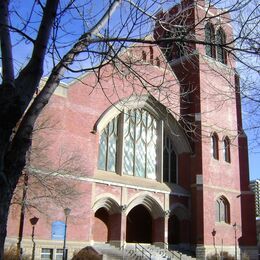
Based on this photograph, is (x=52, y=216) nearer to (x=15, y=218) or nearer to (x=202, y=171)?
(x=15, y=218)

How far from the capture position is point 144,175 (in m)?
28.5

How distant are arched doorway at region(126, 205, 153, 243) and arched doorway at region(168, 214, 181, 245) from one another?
1.51 m

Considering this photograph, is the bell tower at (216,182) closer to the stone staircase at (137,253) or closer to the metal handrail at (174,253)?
the metal handrail at (174,253)

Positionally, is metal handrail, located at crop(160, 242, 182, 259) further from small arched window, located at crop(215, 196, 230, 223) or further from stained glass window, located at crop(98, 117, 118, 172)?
stained glass window, located at crop(98, 117, 118, 172)

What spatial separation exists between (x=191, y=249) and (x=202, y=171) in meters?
5.25

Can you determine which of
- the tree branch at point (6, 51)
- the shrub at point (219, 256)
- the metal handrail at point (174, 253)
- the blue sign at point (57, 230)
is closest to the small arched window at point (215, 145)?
the shrub at point (219, 256)

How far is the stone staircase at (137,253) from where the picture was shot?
922 inches

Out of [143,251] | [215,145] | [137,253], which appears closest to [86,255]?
[137,253]

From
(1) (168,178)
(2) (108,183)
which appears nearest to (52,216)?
(2) (108,183)

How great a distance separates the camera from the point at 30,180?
831 inches

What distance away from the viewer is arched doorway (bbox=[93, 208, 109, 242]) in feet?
84.1

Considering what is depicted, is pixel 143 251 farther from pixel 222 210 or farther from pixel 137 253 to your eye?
pixel 222 210

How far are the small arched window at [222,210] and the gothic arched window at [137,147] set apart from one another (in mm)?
3502

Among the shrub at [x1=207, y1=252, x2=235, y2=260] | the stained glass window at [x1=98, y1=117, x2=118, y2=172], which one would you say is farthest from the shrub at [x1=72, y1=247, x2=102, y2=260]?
the shrub at [x1=207, y1=252, x2=235, y2=260]
